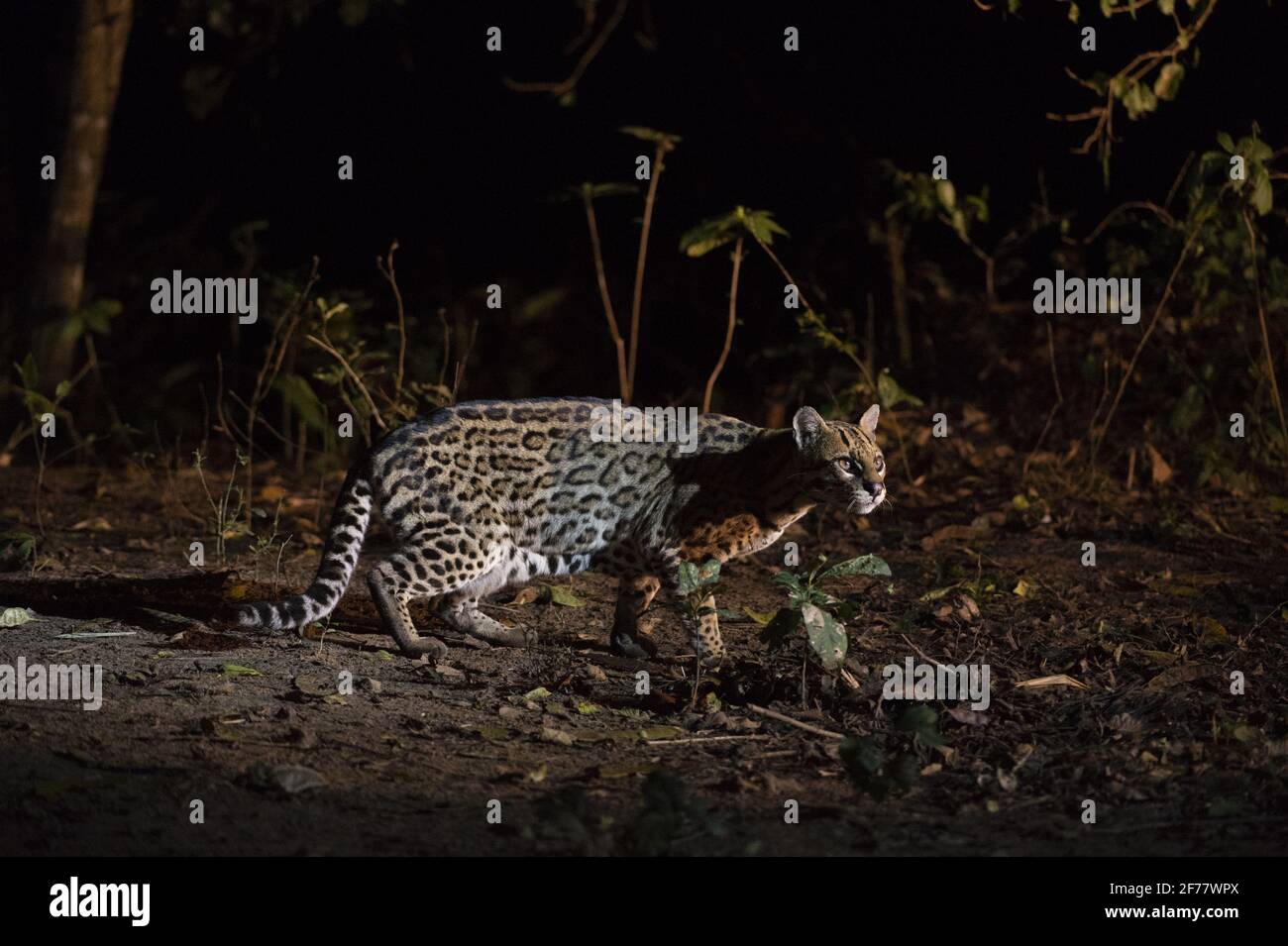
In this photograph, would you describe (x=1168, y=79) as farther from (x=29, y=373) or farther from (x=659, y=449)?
(x=29, y=373)

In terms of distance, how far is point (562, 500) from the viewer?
793 centimetres

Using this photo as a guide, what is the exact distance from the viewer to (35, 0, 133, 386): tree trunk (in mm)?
12203

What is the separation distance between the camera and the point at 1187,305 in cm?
1192

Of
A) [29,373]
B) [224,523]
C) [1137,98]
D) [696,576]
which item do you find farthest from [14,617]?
[1137,98]

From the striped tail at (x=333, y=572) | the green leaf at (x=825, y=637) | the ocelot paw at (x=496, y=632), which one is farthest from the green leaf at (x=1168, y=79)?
the striped tail at (x=333, y=572)

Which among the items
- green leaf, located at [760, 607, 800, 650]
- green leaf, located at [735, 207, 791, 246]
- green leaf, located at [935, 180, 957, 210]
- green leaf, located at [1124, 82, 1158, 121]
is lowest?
green leaf, located at [760, 607, 800, 650]

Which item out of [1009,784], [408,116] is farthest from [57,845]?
[408,116]

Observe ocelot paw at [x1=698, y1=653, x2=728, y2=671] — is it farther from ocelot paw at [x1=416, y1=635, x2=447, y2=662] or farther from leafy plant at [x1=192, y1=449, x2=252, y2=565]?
leafy plant at [x1=192, y1=449, x2=252, y2=565]

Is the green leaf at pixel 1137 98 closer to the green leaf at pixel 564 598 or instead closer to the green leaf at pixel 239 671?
the green leaf at pixel 564 598

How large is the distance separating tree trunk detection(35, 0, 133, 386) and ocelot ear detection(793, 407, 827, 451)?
22.0 feet

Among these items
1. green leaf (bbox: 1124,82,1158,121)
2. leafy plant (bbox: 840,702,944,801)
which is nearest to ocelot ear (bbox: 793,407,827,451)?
leafy plant (bbox: 840,702,944,801)

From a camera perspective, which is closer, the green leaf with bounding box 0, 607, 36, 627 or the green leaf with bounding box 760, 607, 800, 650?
the green leaf with bounding box 760, 607, 800, 650

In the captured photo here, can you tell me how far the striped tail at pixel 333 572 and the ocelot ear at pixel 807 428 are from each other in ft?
6.58

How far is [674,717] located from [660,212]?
944 centimetres
